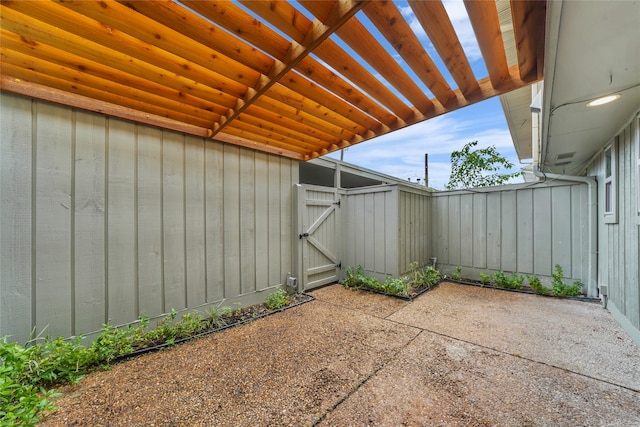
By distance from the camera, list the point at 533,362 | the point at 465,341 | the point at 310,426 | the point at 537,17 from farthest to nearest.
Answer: the point at 465,341
the point at 533,362
the point at 310,426
the point at 537,17

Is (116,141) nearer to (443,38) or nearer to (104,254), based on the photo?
(104,254)

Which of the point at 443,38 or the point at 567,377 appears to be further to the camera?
the point at 567,377

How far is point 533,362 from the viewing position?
1.94 meters

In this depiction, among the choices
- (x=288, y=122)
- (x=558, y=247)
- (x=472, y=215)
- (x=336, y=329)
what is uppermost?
(x=288, y=122)

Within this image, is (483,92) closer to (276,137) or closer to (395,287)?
(276,137)

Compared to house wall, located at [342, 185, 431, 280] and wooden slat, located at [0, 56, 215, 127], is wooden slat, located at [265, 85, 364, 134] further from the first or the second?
house wall, located at [342, 185, 431, 280]

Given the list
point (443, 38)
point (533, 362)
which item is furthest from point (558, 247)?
point (443, 38)

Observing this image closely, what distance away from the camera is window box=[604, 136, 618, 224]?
2.64 meters

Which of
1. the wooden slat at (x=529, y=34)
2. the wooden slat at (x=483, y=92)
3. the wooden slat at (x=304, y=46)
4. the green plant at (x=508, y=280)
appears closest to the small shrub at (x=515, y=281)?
the green plant at (x=508, y=280)

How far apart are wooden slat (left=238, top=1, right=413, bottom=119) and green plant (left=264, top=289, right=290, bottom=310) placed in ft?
9.03

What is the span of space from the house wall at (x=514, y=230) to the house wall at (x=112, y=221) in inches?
154

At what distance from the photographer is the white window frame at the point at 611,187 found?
2.61m

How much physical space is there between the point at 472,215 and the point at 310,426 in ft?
15.2

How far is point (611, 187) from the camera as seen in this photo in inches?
109
